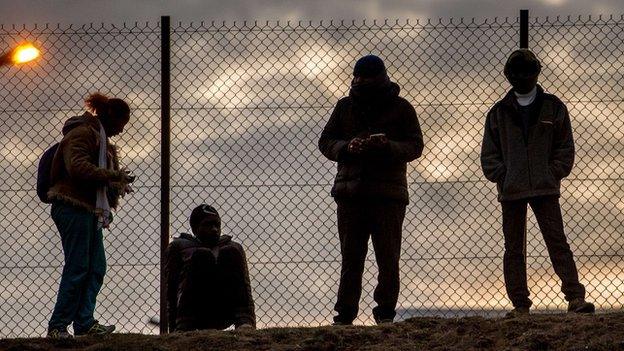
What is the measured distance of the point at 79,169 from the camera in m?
8.57

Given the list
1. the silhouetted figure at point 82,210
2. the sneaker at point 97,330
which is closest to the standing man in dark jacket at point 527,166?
the silhouetted figure at point 82,210

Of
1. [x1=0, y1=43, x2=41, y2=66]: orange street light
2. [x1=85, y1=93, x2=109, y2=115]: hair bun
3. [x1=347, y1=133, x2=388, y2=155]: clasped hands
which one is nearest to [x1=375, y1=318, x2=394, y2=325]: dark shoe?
[x1=347, y1=133, x2=388, y2=155]: clasped hands

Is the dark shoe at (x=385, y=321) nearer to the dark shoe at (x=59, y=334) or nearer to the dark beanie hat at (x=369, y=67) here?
the dark beanie hat at (x=369, y=67)

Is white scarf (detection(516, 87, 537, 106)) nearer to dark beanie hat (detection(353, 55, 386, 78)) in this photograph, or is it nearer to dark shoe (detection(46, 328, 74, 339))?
dark beanie hat (detection(353, 55, 386, 78))

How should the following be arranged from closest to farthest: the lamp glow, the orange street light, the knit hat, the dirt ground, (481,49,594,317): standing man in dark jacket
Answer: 1. the orange street light
2. the lamp glow
3. the dirt ground
4. (481,49,594,317): standing man in dark jacket
5. the knit hat

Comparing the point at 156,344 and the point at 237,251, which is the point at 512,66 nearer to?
the point at 237,251

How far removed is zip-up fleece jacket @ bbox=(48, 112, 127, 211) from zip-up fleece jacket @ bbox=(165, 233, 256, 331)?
689 millimetres

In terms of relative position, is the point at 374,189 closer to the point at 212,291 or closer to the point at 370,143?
the point at 370,143

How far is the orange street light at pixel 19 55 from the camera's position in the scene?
6410mm

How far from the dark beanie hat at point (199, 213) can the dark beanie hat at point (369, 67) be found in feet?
4.43

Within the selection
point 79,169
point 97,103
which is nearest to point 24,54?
point 79,169

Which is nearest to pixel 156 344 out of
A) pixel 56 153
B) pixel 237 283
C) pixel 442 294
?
pixel 237 283

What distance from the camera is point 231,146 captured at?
9633 millimetres

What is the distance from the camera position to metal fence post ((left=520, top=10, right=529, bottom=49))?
32.2ft
